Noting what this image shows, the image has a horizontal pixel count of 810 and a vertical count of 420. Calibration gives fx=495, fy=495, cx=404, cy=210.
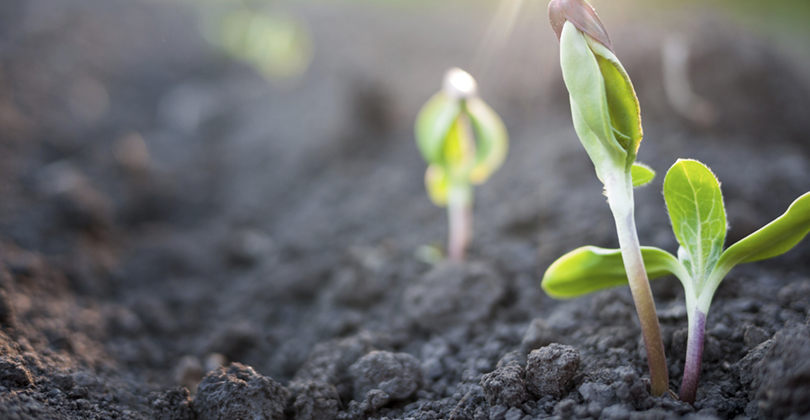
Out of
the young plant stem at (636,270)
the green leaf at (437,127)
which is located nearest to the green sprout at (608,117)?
the young plant stem at (636,270)

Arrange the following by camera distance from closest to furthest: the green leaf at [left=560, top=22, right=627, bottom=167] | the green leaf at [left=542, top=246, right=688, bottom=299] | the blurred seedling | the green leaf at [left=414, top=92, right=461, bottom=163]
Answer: the green leaf at [left=560, top=22, right=627, bottom=167], the green leaf at [left=542, top=246, right=688, bottom=299], the green leaf at [left=414, top=92, right=461, bottom=163], the blurred seedling

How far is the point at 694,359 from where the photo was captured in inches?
39.2

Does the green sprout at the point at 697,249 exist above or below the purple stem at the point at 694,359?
above

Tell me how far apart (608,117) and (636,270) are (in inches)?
12.1

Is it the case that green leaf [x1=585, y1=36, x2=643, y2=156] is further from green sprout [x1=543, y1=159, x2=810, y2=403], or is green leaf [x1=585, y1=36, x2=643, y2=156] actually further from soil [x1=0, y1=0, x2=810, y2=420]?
soil [x1=0, y1=0, x2=810, y2=420]

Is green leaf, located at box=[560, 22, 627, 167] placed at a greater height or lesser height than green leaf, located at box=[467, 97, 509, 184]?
lesser

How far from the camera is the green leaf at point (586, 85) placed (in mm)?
911

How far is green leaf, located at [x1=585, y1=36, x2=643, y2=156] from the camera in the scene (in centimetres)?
92

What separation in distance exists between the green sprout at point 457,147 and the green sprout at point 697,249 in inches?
32.4

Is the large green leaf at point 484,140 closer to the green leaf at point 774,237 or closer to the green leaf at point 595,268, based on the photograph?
the green leaf at point 595,268

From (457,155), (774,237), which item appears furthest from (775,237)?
(457,155)

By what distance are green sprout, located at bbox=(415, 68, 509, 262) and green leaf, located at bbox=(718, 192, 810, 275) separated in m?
0.94

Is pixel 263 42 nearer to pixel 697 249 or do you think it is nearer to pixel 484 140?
pixel 484 140

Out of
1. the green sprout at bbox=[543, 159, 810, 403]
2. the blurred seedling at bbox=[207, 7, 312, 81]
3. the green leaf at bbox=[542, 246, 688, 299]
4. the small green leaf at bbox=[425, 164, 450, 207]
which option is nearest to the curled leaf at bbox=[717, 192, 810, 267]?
the green sprout at bbox=[543, 159, 810, 403]
